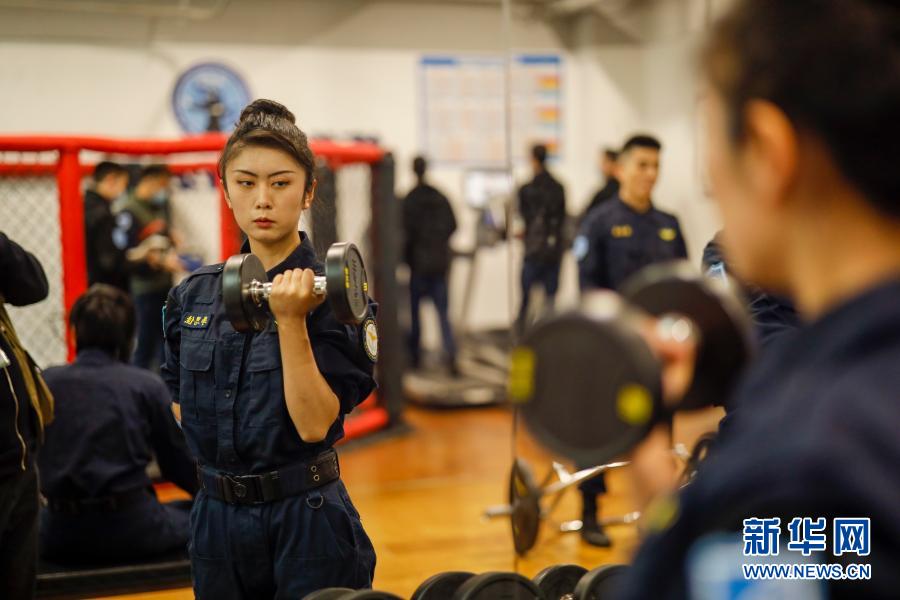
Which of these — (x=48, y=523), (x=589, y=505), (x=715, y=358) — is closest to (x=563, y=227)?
(x=589, y=505)

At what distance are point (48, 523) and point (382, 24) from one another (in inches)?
237

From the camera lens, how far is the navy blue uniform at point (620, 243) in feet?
8.46

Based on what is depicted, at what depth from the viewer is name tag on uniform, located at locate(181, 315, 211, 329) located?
1896 mm

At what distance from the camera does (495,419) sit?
6.30 metres

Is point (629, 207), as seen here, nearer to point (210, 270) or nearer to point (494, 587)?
point (494, 587)

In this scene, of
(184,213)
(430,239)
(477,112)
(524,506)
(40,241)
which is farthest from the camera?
(477,112)

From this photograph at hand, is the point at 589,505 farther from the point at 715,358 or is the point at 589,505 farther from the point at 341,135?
the point at 341,135

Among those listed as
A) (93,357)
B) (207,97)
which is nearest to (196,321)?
(93,357)

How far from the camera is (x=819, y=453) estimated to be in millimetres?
631

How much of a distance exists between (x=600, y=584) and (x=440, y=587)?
35 cm

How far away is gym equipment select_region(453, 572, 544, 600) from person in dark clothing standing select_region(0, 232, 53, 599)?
1161mm

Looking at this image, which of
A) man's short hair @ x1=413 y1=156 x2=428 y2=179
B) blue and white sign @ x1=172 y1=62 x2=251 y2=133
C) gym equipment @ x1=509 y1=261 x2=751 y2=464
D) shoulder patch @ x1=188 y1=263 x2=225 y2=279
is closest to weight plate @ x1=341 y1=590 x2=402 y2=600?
shoulder patch @ x1=188 y1=263 x2=225 y2=279

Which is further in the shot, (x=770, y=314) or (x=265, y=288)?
(x=770, y=314)

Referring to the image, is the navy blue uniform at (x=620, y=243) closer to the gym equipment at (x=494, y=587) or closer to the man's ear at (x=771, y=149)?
the gym equipment at (x=494, y=587)
